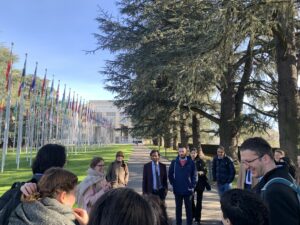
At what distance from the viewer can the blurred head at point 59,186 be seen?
8.95 ft

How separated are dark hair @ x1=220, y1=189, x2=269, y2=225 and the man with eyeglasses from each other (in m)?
Result: 0.40

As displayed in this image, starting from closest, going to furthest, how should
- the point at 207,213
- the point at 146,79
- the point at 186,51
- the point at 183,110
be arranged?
the point at 207,213 → the point at 186,51 → the point at 146,79 → the point at 183,110

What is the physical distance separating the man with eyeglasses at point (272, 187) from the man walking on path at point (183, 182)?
5.71 metres

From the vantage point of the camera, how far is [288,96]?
1532cm

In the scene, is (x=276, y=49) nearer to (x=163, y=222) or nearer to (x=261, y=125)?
(x=261, y=125)

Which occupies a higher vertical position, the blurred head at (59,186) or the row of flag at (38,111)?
the row of flag at (38,111)

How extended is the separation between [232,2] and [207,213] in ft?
19.0

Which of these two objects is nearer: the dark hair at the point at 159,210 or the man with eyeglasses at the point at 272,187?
the man with eyeglasses at the point at 272,187

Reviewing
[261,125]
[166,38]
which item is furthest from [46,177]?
[261,125]

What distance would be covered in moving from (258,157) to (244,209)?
3.27 ft

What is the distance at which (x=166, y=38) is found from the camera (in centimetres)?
1853

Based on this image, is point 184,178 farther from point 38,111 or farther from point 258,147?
point 38,111

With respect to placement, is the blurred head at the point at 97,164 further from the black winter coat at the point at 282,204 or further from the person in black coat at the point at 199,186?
the person in black coat at the point at 199,186

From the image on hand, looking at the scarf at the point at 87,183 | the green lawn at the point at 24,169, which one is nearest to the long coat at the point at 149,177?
the scarf at the point at 87,183
